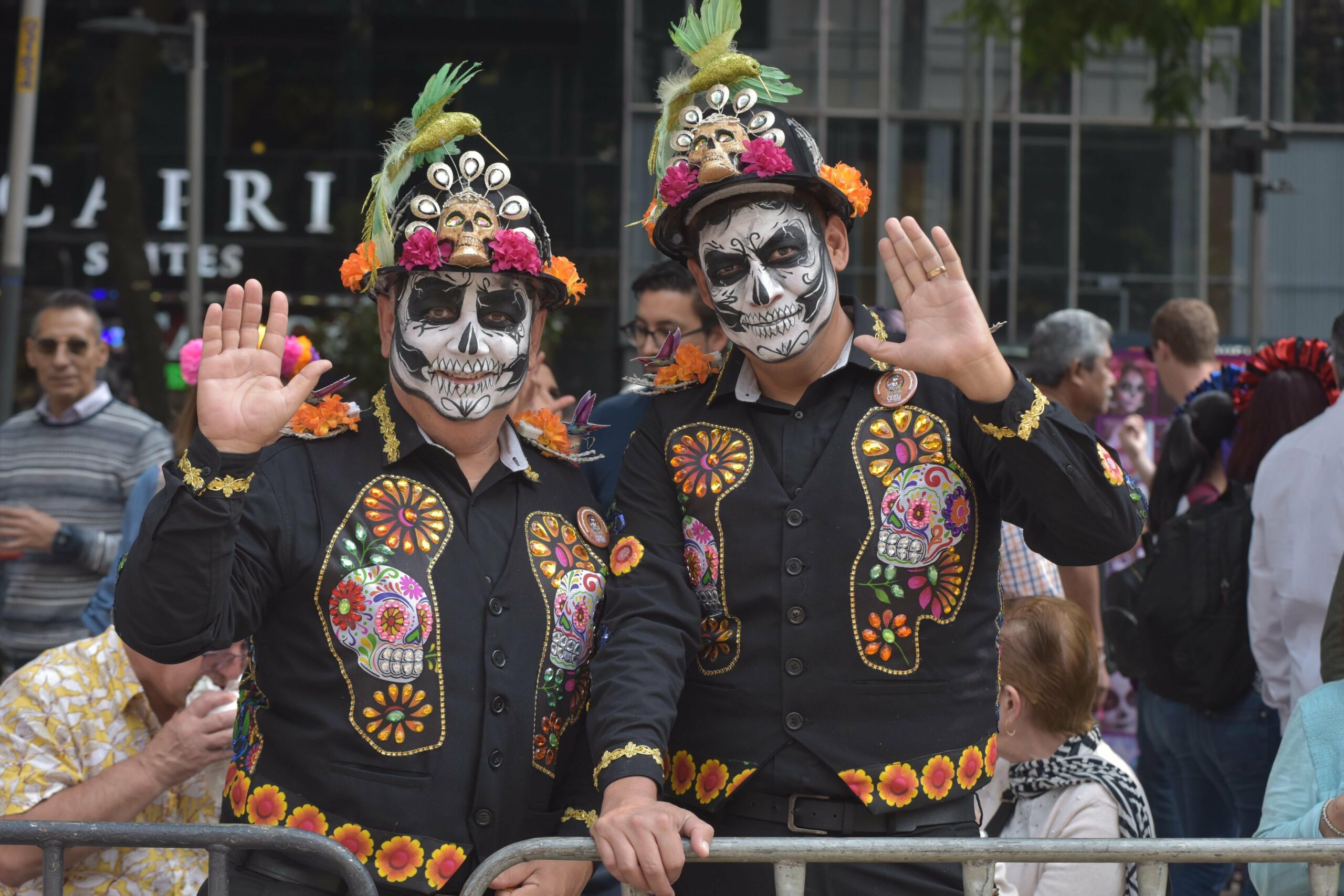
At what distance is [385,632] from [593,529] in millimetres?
496

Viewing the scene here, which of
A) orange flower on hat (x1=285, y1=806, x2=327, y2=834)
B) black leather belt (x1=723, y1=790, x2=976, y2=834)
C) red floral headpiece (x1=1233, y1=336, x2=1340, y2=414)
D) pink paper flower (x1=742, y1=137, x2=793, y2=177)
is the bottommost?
orange flower on hat (x1=285, y1=806, x2=327, y2=834)

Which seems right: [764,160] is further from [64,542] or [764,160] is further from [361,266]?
[64,542]

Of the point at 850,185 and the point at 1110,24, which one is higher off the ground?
the point at 1110,24

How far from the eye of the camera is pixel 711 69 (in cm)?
300

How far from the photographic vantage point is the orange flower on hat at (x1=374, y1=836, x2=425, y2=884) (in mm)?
2713

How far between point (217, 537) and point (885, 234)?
1.33 m

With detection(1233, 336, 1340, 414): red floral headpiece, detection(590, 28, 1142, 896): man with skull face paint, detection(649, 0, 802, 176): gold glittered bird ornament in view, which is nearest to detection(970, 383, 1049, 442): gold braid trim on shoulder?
detection(590, 28, 1142, 896): man with skull face paint

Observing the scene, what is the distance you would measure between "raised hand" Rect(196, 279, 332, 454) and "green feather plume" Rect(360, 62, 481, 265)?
1.19 ft

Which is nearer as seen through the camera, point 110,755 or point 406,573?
point 406,573

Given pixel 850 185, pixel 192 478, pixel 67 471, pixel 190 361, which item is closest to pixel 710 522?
pixel 850 185

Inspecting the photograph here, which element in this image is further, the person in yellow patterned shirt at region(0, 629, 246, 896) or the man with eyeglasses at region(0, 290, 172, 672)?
the man with eyeglasses at region(0, 290, 172, 672)

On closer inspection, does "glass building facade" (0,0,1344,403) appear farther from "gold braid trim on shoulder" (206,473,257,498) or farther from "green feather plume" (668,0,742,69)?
"gold braid trim on shoulder" (206,473,257,498)

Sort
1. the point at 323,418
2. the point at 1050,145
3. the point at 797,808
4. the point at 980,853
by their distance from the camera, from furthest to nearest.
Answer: the point at 1050,145 → the point at 323,418 → the point at 797,808 → the point at 980,853

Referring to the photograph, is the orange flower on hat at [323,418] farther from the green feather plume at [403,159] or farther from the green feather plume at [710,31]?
the green feather plume at [710,31]
